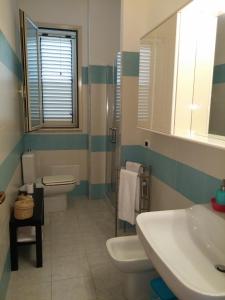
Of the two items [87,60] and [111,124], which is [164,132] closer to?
[111,124]

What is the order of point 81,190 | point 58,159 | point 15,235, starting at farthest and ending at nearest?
point 81,190 → point 58,159 → point 15,235

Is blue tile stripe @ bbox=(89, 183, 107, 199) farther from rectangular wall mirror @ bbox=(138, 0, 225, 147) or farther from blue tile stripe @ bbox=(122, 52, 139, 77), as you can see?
rectangular wall mirror @ bbox=(138, 0, 225, 147)

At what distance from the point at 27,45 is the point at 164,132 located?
162cm

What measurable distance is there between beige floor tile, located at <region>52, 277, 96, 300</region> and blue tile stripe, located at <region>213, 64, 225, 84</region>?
1.70 m

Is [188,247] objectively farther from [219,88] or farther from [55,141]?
[55,141]

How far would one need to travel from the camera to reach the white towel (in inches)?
93.7

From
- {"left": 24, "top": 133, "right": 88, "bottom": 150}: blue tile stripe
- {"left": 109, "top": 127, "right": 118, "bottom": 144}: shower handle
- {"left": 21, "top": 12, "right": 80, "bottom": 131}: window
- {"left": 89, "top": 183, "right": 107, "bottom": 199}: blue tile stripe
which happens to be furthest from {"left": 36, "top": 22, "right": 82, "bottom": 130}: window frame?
{"left": 89, "top": 183, "right": 107, "bottom": 199}: blue tile stripe

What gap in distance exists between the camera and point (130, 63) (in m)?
2.52

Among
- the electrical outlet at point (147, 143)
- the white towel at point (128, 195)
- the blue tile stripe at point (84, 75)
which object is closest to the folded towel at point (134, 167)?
the white towel at point (128, 195)

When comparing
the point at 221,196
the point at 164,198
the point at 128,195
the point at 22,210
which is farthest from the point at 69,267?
the point at 221,196

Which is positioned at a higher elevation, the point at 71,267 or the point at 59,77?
the point at 59,77

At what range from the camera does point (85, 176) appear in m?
3.82

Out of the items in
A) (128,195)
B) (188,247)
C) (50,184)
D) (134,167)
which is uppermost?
(134,167)

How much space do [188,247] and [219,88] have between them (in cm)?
92
